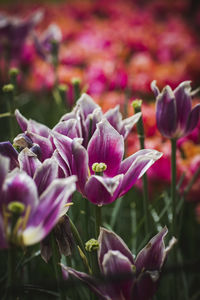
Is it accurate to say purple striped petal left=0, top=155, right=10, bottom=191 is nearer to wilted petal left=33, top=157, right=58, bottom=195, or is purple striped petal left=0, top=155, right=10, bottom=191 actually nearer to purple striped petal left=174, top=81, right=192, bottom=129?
wilted petal left=33, top=157, right=58, bottom=195

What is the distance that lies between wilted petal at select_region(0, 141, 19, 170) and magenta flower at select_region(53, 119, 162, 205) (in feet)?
0.13


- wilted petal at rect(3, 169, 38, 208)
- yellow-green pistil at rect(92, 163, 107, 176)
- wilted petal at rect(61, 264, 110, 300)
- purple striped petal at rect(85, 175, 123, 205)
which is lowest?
wilted petal at rect(61, 264, 110, 300)

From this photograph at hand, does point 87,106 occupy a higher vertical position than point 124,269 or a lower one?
higher

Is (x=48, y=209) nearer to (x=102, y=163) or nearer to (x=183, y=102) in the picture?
(x=102, y=163)

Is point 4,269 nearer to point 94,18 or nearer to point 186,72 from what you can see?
point 186,72

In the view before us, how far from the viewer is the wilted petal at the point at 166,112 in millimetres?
525

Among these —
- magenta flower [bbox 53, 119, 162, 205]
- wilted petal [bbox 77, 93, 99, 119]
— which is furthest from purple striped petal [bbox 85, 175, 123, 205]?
wilted petal [bbox 77, 93, 99, 119]

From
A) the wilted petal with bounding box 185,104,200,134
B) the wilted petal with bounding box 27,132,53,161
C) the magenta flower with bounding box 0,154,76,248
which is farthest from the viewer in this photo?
the wilted petal with bounding box 185,104,200,134

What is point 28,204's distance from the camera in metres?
0.35

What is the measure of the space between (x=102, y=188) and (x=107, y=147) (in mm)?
63

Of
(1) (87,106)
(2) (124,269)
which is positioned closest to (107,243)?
(2) (124,269)

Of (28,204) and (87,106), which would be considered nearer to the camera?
(28,204)

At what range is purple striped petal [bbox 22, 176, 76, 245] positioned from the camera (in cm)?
34

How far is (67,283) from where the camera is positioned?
Answer: 0.32m
